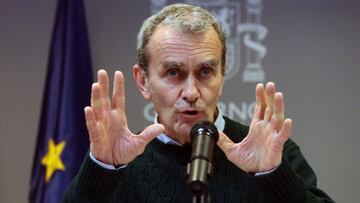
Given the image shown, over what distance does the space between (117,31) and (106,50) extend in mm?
163

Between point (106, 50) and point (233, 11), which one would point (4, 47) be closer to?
point (106, 50)

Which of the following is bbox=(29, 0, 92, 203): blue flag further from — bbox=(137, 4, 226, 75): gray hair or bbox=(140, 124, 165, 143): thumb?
bbox=(140, 124, 165, 143): thumb

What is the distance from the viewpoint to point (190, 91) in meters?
2.07

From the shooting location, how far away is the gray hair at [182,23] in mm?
2188

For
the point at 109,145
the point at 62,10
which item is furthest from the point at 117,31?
the point at 109,145

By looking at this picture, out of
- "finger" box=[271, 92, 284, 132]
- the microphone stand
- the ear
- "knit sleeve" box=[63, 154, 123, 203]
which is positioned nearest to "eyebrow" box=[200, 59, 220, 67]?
the ear

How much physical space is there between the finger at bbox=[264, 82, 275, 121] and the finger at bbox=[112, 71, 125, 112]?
47cm

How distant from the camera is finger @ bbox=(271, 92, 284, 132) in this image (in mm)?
1765

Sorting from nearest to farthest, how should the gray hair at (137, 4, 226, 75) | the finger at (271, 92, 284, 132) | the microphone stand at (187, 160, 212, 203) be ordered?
1. the microphone stand at (187, 160, 212, 203)
2. the finger at (271, 92, 284, 132)
3. the gray hair at (137, 4, 226, 75)

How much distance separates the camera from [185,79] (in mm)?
2129

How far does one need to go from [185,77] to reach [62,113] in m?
1.98

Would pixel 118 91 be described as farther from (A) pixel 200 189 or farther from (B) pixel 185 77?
(A) pixel 200 189

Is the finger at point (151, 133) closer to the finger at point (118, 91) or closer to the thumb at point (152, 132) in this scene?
the thumb at point (152, 132)

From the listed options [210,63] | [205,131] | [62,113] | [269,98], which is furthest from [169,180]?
[62,113]
